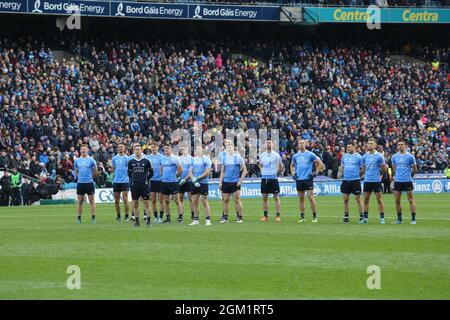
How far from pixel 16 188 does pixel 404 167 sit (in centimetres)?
1783

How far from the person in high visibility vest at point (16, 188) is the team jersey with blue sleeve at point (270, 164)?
13.2 m

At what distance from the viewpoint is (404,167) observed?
24656 mm

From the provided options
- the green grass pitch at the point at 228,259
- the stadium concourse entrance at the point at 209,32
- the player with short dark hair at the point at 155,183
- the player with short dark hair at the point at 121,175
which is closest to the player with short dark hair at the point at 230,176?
the green grass pitch at the point at 228,259

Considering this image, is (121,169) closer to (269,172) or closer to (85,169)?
(85,169)

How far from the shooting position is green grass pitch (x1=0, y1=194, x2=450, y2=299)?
1338 centimetres

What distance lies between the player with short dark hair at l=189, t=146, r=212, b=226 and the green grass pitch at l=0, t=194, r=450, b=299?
72 cm

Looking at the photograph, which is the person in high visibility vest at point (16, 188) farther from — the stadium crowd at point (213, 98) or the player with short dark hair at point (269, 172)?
the player with short dark hair at point (269, 172)

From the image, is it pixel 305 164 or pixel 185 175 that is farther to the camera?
pixel 185 175

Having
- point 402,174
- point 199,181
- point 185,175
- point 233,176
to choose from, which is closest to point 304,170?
point 233,176

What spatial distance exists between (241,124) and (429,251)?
87.8ft

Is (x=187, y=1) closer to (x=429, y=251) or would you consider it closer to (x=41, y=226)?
(x=41, y=226)

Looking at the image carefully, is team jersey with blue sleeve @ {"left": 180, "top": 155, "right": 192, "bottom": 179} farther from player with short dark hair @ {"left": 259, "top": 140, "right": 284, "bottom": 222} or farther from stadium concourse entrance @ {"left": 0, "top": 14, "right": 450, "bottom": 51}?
stadium concourse entrance @ {"left": 0, "top": 14, "right": 450, "bottom": 51}

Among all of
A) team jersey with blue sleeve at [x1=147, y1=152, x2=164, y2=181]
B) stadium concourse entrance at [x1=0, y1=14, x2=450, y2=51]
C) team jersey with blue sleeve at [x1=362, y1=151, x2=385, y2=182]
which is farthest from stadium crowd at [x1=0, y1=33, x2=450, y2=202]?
team jersey with blue sleeve at [x1=362, y1=151, x2=385, y2=182]
